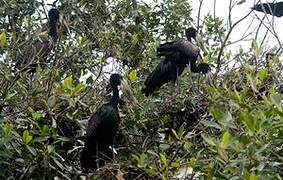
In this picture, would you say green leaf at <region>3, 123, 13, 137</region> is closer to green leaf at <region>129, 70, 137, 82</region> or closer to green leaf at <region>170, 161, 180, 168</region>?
green leaf at <region>170, 161, 180, 168</region>

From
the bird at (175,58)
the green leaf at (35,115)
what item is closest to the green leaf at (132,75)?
the bird at (175,58)

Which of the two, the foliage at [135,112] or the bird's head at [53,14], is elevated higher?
the bird's head at [53,14]

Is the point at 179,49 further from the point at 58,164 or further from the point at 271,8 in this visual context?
the point at 58,164

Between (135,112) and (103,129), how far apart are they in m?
0.34

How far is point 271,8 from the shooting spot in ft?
12.6

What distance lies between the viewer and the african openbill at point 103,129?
13.3 feet

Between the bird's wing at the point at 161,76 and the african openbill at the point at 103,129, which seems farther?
the bird's wing at the point at 161,76

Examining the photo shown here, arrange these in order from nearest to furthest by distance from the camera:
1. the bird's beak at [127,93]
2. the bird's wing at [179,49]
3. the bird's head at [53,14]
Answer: the bird's beak at [127,93]
the bird's wing at [179,49]
the bird's head at [53,14]

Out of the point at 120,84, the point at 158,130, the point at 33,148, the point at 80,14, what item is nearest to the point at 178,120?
the point at 158,130

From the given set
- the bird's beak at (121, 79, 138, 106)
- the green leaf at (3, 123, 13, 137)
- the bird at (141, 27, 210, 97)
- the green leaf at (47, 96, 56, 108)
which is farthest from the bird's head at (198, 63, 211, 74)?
the green leaf at (3, 123, 13, 137)

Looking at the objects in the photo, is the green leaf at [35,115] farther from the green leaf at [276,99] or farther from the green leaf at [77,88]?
the green leaf at [276,99]

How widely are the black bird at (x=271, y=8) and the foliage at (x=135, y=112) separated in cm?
29

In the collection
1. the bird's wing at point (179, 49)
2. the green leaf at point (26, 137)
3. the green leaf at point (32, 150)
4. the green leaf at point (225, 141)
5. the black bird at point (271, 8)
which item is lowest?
the green leaf at point (32, 150)

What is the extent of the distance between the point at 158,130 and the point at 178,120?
25cm
